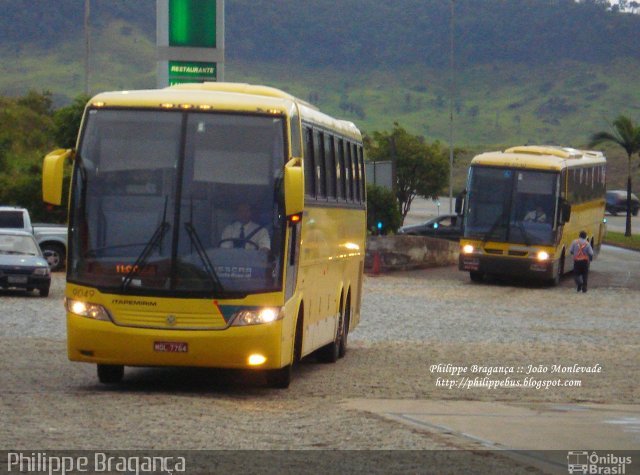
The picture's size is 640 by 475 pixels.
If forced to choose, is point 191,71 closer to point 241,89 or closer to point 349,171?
point 349,171

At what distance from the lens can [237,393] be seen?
50.4 ft

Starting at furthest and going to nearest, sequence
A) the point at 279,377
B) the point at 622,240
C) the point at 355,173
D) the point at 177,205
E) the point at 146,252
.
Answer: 1. the point at 622,240
2. the point at 355,173
3. the point at 279,377
4. the point at 177,205
5. the point at 146,252

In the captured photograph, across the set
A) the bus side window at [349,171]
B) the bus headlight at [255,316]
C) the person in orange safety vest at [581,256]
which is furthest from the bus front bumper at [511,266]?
the bus headlight at [255,316]

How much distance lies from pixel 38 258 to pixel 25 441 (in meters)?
22.9

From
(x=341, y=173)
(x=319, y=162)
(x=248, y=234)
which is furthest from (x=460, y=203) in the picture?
(x=248, y=234)

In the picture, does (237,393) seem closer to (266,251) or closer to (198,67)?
(266,251)

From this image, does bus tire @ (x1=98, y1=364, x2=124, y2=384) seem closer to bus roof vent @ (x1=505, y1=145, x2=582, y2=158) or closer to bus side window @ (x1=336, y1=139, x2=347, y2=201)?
bus side window @ (x1=336, y1=139, x2=347, y2=201)

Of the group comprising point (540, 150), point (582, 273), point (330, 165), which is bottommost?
point (582, 273)

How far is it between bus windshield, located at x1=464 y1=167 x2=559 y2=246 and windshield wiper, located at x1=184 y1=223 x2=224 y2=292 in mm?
25847

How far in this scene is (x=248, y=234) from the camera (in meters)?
15.0

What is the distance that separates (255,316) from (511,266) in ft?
84.9

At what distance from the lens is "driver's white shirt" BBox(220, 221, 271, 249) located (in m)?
14.9

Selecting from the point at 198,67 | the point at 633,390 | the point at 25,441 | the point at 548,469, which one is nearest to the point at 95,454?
the point at 25,441

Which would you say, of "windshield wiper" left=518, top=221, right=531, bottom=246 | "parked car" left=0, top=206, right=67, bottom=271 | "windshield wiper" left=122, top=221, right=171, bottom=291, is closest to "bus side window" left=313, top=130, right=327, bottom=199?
"windshield wiper" left=122, top=221, right=171, bottom=291
